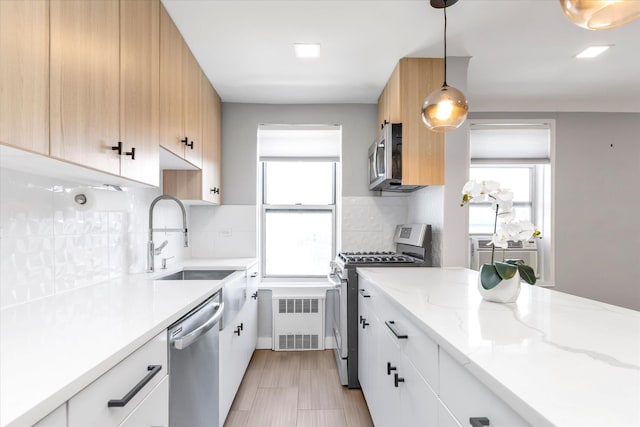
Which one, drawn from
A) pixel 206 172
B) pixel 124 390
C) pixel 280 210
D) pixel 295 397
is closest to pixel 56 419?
pixel 124 390

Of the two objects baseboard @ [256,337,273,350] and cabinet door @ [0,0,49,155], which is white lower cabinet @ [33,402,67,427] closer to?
cabinet door @ [0,0,49,155]

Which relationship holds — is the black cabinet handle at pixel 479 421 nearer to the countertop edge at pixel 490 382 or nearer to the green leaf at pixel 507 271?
the countertop edge at pixel 490 382

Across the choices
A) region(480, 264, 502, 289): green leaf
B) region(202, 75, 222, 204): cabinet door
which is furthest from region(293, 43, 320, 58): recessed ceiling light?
region(480, 264, 502, 289): green leaf

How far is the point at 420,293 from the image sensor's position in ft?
4.98

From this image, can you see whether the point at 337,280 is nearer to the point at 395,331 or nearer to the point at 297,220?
the point at 297,220

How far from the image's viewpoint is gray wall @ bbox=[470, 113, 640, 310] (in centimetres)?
347

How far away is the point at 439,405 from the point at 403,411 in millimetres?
417

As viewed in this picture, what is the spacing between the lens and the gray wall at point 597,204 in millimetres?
3475

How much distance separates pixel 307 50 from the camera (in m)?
2.34

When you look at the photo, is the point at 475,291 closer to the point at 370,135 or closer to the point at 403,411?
the point at 403,411

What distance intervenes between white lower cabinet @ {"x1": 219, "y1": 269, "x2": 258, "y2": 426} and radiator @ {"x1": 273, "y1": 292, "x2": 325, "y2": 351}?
222 millimetres

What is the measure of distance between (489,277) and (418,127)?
1.49 metres

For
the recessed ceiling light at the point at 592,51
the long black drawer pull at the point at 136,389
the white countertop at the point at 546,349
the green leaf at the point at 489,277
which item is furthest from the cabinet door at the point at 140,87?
the recessed ceiling light at the point at 592,51

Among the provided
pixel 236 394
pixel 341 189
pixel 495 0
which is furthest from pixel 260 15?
pixel 236 394
